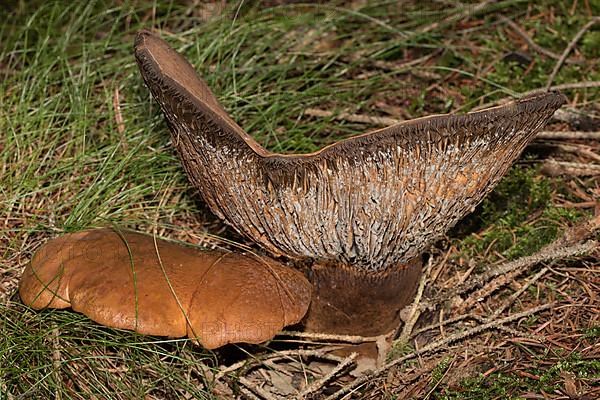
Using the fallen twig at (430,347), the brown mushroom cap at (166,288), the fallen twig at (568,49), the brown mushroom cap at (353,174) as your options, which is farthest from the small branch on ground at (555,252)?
the fallen twig at (568,49)

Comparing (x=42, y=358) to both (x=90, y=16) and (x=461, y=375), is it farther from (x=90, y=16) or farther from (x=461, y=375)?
(x=90, y=16)

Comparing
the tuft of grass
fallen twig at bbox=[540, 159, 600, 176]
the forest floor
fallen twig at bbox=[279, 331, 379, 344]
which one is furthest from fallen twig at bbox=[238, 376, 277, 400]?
fallen twig at bbox=[540, 159, 600, 176]

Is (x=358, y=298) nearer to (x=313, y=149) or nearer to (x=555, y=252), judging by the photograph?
(x=555, y=252)

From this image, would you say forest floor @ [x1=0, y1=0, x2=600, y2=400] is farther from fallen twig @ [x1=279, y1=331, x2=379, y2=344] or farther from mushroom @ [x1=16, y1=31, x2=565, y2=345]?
Answer: mushroom @ [x1=16, y1=31, x2=565, y2=345]

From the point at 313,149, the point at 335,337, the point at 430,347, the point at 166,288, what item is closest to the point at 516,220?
the point at 430,347

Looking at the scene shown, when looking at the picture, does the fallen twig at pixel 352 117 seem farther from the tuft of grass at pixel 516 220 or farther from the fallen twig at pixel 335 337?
the fallen twig at pixel 335 337

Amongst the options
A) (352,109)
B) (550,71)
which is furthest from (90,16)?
(550,71)
